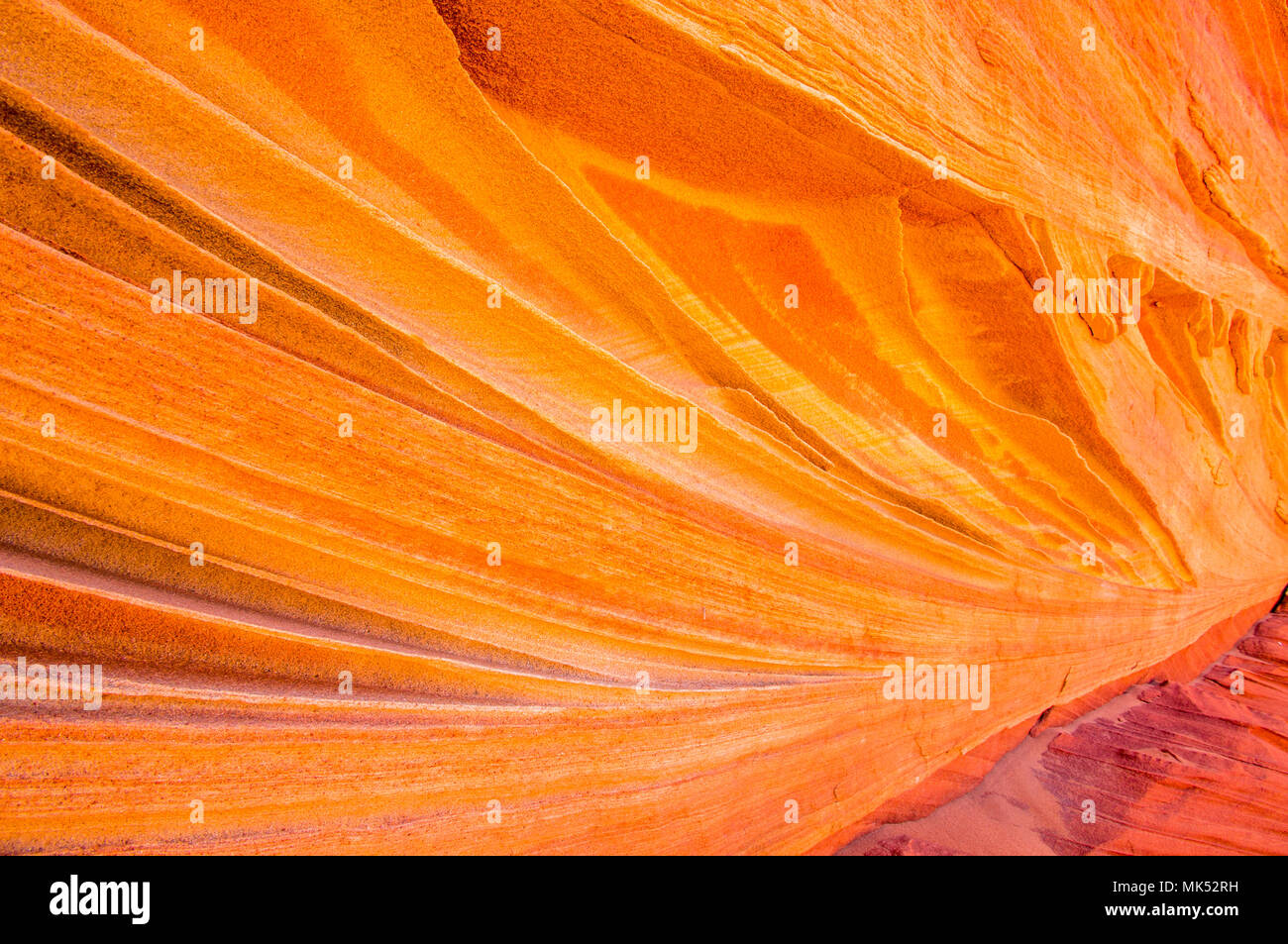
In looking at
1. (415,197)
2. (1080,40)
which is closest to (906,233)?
(1080,40)

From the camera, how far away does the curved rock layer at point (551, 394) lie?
155 cm

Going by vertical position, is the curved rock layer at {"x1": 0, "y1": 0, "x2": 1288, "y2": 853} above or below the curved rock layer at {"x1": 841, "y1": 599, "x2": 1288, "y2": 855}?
above

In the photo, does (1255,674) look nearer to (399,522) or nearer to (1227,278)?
(1227,278)

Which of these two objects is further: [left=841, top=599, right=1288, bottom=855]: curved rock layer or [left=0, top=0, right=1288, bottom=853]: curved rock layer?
[left=841, top=599, right=1288, bottom=855]: curved rock layer

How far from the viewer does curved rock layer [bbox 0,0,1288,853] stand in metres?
1.55

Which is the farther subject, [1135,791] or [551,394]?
[1135,791]

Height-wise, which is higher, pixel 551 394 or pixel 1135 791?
pixel 551 394

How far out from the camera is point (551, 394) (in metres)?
2.10

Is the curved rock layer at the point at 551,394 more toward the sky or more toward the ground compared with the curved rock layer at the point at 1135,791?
more toward the sky

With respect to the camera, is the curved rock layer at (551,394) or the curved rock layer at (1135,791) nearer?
the curved rock layer at (551,394)

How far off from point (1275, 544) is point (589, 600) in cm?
576

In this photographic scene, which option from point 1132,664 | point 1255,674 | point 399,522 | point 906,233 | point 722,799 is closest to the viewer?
point 399,522
